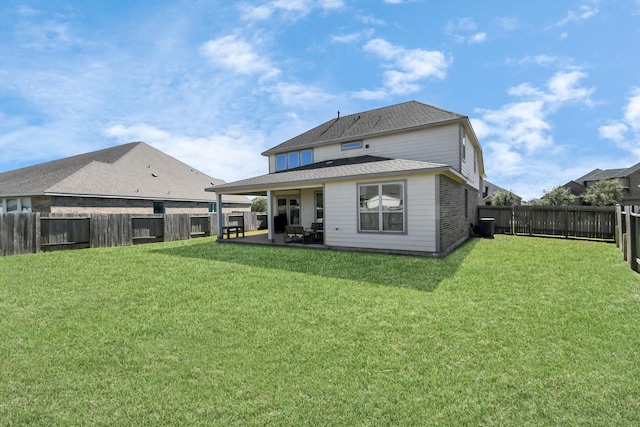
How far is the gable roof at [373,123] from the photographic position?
14551 millimetres

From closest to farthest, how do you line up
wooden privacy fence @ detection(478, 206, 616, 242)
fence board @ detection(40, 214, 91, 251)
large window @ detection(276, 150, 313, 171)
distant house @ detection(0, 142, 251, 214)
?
fence board @ detection(40, 214, 91, 251) < wooden privacy fence @ detection(478, 206, 616, 242) < distant house @ detection(0, 142, 251, 214) < large window @ detection(276, 150, 313, 171)

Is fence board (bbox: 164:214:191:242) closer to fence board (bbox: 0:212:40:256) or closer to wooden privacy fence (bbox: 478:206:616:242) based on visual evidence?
fence board (bbox: 0:212:40:256)

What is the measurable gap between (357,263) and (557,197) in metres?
41.5

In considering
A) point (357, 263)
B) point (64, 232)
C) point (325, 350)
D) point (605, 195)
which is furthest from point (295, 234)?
point (605, 195)

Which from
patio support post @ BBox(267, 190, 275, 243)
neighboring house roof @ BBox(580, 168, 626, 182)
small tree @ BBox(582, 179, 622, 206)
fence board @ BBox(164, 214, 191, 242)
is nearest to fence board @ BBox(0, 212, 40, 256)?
fence board @ BBox(164, 214, 191, 242)

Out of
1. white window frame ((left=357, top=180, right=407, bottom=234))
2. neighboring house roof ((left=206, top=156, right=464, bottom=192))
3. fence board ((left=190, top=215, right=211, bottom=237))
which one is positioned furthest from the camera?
fence board ((left=190, top=215, right=211, bottom=237))

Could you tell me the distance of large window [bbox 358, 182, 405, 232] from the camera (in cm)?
1045

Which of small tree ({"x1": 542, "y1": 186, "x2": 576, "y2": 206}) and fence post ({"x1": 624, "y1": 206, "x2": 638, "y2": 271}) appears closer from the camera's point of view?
fence post ({"x1": 624, "y1": 206, "x2": 638, "y2": 271})

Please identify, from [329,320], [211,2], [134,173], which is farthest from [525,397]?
[134,173]

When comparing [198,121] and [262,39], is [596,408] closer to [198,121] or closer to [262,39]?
[262,39]

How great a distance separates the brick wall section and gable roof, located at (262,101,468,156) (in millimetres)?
3660

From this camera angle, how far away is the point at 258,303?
5297mm

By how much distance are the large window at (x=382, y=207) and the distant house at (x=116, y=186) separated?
8.59 meters

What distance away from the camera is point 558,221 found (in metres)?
14.9
